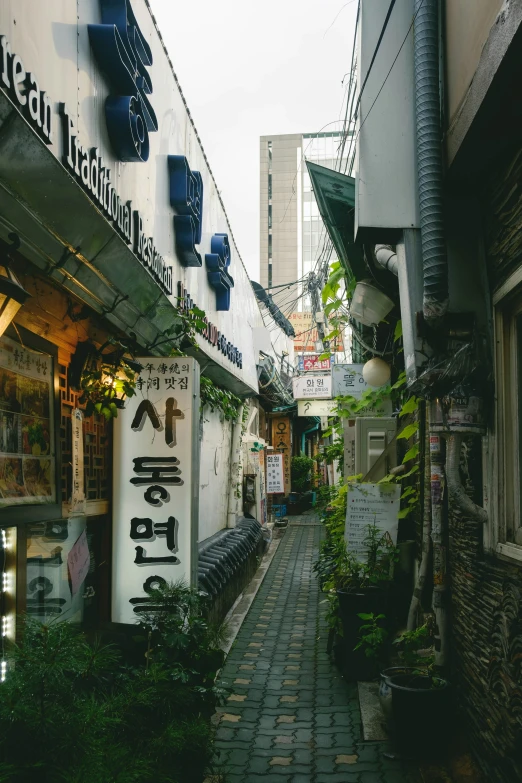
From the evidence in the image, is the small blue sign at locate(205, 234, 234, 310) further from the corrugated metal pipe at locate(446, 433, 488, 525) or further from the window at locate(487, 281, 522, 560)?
the window at locate(487, 281, 522, 560)

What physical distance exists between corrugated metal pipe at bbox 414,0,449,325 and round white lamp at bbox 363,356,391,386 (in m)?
5.09

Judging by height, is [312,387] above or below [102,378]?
above

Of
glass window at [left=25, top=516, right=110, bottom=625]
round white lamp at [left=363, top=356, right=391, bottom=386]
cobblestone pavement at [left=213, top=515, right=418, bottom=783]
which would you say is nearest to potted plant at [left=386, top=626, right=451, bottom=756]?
cobblestone pavement at [left=213, top=515, right=418, bottom=783]

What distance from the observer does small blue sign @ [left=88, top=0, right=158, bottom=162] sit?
5.95 meters

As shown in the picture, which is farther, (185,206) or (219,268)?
(219,268)

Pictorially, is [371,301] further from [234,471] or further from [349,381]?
[234,471]

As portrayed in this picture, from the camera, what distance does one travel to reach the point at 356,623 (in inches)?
358

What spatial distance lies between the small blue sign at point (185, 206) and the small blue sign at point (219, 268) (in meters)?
2.23

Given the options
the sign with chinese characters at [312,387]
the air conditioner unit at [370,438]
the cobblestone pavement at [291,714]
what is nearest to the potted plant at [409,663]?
the cobblestone pavement at [291,714]

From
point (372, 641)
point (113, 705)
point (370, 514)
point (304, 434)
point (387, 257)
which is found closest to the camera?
point (113, 705)

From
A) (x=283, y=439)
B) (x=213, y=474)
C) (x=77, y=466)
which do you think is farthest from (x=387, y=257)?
(x=283, y=439)

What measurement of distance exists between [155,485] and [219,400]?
7719mm

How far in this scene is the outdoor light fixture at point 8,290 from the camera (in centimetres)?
425

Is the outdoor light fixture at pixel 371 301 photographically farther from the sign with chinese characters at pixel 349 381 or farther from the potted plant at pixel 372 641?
the sign with chinese characters at pixel 349 381
